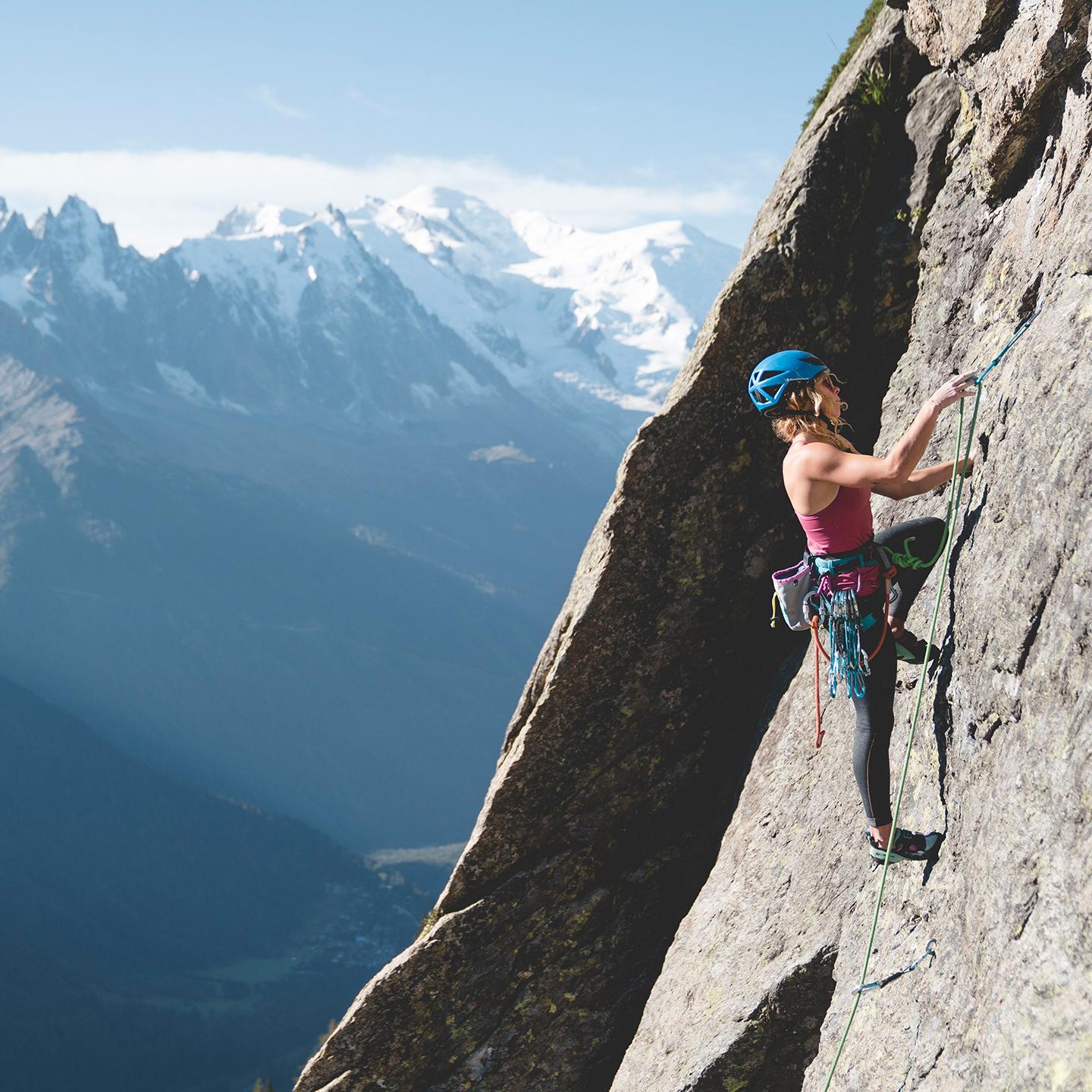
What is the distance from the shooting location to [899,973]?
943 cm

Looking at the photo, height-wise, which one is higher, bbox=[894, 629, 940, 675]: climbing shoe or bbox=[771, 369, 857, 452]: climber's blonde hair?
bbox=[771, 369, 857, 452]: climber's blonde hair

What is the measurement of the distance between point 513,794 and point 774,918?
4158 mm

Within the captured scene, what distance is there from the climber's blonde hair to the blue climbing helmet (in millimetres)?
50

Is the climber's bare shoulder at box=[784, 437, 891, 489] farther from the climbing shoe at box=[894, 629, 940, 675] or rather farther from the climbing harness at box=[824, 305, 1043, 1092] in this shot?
the climbing shoe at box=[894, 629, 940, 675]

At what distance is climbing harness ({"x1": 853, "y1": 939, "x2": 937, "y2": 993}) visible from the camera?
→ 29.9ft

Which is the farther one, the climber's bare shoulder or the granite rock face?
the climber's bare shoulder

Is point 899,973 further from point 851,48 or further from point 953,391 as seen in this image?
point 851,48

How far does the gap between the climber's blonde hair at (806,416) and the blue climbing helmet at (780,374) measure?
0.05 m

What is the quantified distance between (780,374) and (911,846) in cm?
433

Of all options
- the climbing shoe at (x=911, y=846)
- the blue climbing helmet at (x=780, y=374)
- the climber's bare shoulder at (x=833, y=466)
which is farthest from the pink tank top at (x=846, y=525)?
the climbing shoe at (x=911, y=846)

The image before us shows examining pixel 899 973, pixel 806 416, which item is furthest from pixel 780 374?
pixel 899 973

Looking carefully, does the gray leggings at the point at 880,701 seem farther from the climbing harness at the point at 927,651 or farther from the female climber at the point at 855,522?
the climbing harness at the point at 927,651

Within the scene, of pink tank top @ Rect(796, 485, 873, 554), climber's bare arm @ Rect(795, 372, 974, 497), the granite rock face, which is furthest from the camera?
pink tank top @ Rect(796, 485, 873, 554)

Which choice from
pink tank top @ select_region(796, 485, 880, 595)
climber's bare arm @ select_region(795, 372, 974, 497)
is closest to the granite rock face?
climber's bare arm @ select_region(795, 372, 974, 497)
